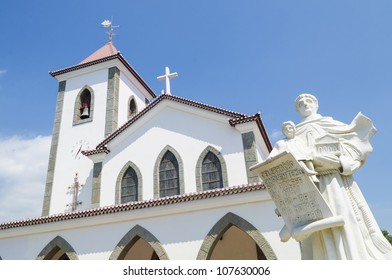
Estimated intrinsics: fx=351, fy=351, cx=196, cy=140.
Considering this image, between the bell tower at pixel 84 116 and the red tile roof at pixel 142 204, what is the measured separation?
128 inches

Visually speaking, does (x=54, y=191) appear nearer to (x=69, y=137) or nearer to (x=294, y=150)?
(x=69, y=137)

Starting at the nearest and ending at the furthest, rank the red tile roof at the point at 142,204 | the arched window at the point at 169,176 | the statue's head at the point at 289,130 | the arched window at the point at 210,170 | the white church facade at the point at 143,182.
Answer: the statue's head at the point at 289,130
the red tile roof at the point at 142,204
the white church facade at the point at 143,182
the arched window at the point at 210,170
the arched window at the point at 169,176

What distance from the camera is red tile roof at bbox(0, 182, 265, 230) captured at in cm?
1088

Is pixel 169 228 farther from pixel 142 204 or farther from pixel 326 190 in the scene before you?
pixel 326 190

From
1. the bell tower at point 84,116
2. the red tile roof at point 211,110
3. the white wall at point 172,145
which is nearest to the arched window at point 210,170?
the white wall at point 172,145

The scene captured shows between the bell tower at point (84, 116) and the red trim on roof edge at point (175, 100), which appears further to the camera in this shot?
the bell tower at point (84, 116)

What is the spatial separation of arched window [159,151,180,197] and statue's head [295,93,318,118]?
1087cm

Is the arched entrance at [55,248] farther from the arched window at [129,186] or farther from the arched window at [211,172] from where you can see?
the arched window at [211,172]

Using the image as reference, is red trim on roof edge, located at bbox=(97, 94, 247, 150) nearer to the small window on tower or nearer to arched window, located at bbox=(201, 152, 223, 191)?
arched window, located at bbox=(201, 152, 223, 191)

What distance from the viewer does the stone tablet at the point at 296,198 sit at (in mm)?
3299

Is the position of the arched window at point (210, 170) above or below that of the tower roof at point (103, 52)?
below

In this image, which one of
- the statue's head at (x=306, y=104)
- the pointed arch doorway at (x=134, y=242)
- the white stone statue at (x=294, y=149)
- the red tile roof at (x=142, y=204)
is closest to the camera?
the white stone statue at (x=294, y=149)

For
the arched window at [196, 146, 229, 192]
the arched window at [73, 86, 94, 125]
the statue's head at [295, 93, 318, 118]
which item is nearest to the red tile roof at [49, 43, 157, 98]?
the arched window at [73, 86, 94, 125]
